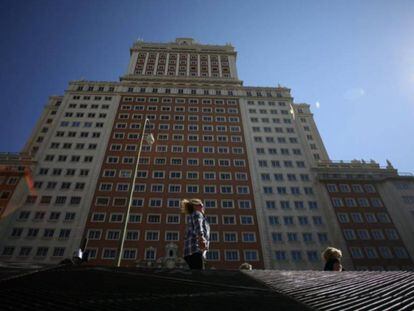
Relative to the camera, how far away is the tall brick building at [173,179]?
39.4 meters

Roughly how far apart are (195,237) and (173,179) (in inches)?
1649

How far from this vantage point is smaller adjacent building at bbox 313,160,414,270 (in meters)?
40.0

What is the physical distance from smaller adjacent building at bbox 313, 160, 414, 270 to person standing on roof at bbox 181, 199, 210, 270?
138 feet

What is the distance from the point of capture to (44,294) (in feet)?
8.61

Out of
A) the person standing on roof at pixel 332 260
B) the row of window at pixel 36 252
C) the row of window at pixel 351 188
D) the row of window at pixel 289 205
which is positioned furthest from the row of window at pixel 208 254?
the person standing on roof at pixel 332 260

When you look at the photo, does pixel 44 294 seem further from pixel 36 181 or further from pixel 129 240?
pixel 36 181

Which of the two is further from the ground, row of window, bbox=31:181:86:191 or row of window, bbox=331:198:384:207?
row of window, bbox=31:181:86:191

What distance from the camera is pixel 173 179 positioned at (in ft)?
158

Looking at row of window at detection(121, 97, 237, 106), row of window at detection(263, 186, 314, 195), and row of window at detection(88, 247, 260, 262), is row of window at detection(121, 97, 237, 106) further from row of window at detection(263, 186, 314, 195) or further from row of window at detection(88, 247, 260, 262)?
row of window at detection(88, 247, 260, 262)

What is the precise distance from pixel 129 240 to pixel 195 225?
37.3 metres

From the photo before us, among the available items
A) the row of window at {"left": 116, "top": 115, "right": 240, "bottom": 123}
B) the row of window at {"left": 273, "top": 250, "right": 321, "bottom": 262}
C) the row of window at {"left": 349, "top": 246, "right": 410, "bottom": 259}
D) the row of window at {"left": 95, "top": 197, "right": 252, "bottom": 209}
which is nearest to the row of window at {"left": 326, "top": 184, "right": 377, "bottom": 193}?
the row of window at {"left": 349, "top": 246, "right": 410, "bottom": 259}

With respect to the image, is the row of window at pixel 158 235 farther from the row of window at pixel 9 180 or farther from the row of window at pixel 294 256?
the row of window at pixel 9 180

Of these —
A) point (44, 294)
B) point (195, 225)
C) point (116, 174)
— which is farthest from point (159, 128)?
point (44, 294)

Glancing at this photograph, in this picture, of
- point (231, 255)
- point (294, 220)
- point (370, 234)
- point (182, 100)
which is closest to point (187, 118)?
point (182, 100)
